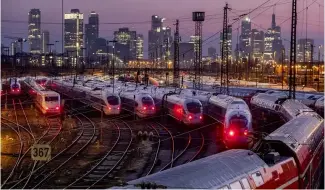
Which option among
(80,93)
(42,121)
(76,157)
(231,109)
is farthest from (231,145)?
(80,93)

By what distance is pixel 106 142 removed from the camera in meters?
29.0

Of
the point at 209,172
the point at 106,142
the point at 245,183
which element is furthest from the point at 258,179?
the point at 106,142

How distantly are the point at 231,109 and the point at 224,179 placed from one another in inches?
667

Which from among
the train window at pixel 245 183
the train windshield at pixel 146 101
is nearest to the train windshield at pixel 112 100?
the train windshield at pixel 146 101

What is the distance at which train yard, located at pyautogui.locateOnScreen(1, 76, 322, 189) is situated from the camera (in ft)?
64.1

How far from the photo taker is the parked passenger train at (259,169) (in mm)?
9523

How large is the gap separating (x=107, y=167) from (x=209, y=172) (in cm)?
1205

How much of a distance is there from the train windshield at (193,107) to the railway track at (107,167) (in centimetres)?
471

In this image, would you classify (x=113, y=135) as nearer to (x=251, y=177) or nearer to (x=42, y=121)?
(x=42, y=121)

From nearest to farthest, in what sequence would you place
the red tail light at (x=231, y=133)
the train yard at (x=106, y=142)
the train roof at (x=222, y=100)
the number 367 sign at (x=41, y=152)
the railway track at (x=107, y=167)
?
1. the number 367 sign at (x=41, y=152)
2. the railway track at (x=107, y=167)
3. the train yard at (x=106, y=142)
4. the red tail light at (x=231, y=133)
5. the train roof at (x=222, y=100)

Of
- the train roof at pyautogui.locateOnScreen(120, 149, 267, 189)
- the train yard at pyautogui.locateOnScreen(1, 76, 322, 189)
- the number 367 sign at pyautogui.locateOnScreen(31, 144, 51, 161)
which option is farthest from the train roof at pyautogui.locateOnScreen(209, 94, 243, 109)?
the train roof at pyautogui.locateOnScreen(120, 149, 267, 189)

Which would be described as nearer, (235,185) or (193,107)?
(235,185)

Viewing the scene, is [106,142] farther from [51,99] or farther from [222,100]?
[51,99]

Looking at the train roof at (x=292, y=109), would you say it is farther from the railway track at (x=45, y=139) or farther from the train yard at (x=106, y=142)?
the railway track at (x=45, y=139)
